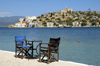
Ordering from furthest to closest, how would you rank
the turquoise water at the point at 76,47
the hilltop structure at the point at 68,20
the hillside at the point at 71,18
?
the hillside at the point at 71,18, the hilltop structure at the point at 68,20, the turquoise water at the point at 76,47

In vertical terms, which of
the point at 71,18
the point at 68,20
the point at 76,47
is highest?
the point at 71,18

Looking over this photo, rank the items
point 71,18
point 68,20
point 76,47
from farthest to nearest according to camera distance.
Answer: point 71,18 < point 68,20 < point 76,47

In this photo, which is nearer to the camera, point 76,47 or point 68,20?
point 76,47

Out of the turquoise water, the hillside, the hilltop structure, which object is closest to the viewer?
the turquoise water

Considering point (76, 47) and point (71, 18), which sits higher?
point (71, 18)

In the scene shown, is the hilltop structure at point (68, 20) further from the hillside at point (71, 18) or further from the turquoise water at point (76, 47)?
the turquoise water at point (76, 47)

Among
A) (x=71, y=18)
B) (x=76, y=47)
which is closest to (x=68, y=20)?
(x=71, y=18)

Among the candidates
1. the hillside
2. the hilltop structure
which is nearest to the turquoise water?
the hilltop structure

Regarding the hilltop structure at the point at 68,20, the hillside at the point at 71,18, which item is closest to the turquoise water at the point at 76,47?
the hilltop structure at the point at 68,20

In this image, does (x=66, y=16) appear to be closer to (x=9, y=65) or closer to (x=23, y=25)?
(x=23, y=25)

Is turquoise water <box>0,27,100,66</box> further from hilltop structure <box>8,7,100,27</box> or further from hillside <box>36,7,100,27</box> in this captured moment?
hillside <box>36,7,100,27</box>

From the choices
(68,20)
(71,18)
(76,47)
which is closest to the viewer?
(76,47)

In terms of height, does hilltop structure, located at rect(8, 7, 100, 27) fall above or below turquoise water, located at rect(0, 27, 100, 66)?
above

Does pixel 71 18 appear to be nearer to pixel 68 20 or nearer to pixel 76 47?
pixel 68 20
